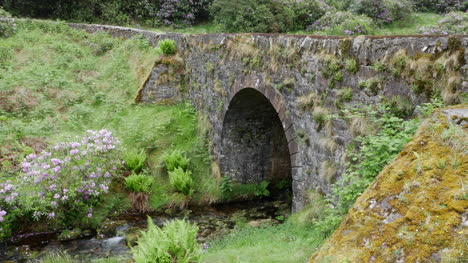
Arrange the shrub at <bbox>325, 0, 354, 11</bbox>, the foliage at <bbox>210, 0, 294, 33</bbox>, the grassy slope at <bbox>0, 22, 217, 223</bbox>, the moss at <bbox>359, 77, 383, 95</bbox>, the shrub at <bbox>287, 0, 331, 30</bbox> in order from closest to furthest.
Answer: the moss at <bbox>359, 77, 383, 95</bbox>
the grassy slope at <bbox>0, 22, 217, 223</bbox>
the foliage at <bbox>210, 0, 294, 33</bbox>
the shrub at <bbox>287, 0, 331, 30</bbox>
the shrub at <bbox>325, 0, 354, 11</bbox>

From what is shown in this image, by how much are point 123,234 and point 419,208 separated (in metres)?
9.03

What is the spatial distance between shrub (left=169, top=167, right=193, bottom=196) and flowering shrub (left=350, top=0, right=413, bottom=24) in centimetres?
1399

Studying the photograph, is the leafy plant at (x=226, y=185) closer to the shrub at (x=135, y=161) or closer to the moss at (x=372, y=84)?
the shrub at (x=135, y=161)

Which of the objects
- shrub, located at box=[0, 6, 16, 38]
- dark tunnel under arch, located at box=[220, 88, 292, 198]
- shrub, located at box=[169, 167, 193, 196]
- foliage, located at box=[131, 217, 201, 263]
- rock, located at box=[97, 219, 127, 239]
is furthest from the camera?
shrub, located at box=[0, 6, 16, 38]

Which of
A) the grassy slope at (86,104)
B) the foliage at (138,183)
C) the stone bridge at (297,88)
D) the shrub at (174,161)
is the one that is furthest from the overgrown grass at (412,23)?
the foliage at (138,183)

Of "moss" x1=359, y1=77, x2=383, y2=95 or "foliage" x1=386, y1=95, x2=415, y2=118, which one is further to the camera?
"moss" x1=359, y1=77, x2=383, y2=95

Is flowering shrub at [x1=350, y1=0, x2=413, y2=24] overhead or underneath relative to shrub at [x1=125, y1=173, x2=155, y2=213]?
overhead

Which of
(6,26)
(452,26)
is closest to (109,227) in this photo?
(452,26)

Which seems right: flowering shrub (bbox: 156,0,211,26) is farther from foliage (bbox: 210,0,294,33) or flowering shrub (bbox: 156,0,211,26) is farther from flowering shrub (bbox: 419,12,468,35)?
flowering shrub (bbox: 419,12,468,35)

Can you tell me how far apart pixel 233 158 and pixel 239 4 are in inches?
417

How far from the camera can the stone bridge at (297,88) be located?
5.21 metres

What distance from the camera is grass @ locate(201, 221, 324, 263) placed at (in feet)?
19.2

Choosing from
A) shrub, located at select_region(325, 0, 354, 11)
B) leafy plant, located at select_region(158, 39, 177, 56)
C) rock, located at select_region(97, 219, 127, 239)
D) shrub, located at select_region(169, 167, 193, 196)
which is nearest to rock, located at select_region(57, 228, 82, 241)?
rock, located at select_region(97, 219, 127, 239)

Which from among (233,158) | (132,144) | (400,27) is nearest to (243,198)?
(233,158)
